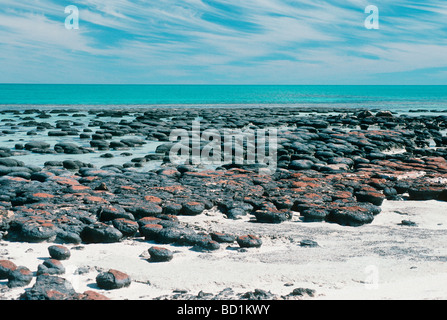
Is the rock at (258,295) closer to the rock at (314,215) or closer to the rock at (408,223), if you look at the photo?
the rock at (314,215)

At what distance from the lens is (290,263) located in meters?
5.52

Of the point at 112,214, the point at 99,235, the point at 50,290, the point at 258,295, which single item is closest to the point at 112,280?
the point at 50,290

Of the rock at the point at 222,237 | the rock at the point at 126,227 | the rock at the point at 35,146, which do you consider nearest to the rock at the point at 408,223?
the rock at the point at 222,237

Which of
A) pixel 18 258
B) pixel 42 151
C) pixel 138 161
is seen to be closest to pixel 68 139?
pixel 42 151

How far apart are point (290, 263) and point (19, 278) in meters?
2.85

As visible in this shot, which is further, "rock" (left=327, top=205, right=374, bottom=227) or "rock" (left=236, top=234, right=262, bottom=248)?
"rock" (left=327, top=205, right=374, bottom=227)

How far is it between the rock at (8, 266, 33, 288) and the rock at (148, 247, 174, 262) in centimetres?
133

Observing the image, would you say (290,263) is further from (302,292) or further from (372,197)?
(372,197)

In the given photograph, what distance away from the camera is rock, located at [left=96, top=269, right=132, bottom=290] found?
4.68 meters

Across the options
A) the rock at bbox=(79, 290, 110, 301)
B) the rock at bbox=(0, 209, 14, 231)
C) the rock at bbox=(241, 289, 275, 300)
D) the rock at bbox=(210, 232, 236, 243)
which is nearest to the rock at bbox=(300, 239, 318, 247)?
the rock at bbox=(210, 232, 236, 243)

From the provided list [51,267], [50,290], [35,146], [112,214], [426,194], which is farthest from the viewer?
[35,146]

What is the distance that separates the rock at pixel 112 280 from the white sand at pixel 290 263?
0.08m

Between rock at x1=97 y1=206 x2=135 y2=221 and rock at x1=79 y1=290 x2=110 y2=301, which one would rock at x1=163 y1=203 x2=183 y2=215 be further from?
rock at x1=79 y1=290 x2=110 y2=301
